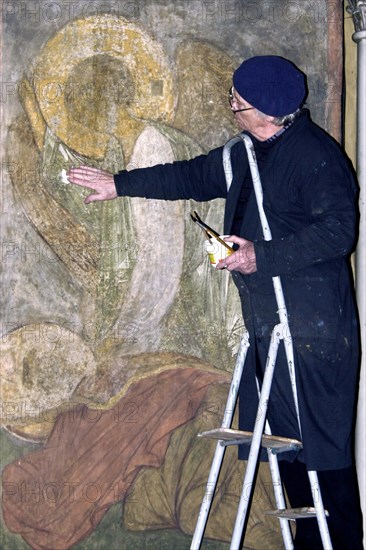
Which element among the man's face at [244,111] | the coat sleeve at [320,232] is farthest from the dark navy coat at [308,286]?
the man's face at [244,111]

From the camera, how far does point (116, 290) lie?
4570 mm

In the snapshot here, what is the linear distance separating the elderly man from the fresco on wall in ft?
1.69

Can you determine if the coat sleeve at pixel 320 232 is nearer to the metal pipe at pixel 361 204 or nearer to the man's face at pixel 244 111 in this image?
the man's face at pixel 244 111

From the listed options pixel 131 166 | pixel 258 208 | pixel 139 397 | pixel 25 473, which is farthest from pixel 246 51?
pixel 25 473

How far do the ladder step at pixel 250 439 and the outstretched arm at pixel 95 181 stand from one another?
1056mm

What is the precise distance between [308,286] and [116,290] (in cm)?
93

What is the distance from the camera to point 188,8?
4613mm

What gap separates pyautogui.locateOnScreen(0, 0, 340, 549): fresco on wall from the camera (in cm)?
449

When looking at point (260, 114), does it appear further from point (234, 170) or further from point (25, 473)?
point (25, 473)

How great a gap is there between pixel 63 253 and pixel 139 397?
0.66 metres

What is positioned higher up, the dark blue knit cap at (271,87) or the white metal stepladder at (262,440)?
the dark blue knit cap at (271,87)

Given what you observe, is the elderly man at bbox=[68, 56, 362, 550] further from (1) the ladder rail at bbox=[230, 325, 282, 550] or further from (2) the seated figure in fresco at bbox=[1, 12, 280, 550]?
(2) the seated figure in fresco at bbox=[1, 12, 280, 550]

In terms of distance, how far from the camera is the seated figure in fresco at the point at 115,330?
14.8 feet

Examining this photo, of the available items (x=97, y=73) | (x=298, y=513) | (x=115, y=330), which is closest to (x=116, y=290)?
(x=115, y=330)
